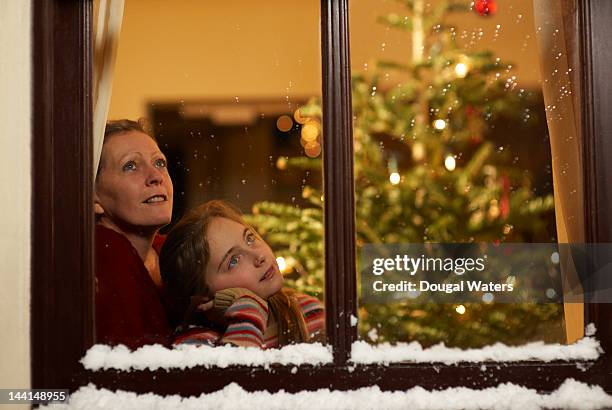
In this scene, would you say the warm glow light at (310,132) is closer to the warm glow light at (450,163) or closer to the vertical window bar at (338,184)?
the vertical window bar at (338,184)

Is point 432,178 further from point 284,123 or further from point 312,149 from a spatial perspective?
point 284,123

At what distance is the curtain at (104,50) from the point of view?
1.94m

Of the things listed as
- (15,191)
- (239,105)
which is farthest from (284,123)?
(15,191)

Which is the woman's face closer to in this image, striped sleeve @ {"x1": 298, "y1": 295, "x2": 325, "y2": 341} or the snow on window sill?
the snow on window sill

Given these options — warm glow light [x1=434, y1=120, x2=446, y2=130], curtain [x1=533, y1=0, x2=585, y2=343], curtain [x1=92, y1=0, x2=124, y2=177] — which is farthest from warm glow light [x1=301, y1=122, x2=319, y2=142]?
curtain [x1=533, y1=0, x2=585, y2=343]

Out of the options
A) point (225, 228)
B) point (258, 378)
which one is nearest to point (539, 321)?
point (258, 378)

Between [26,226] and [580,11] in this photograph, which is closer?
[26,226]

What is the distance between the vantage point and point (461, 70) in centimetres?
198

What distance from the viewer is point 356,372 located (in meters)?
1.89

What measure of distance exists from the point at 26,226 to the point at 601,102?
1.74 meters

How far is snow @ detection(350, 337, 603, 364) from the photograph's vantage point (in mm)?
1900

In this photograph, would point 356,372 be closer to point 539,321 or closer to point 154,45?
point 539,321

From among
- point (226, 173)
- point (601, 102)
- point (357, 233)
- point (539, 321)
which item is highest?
point (601, 102)

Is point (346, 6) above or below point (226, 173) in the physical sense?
above
